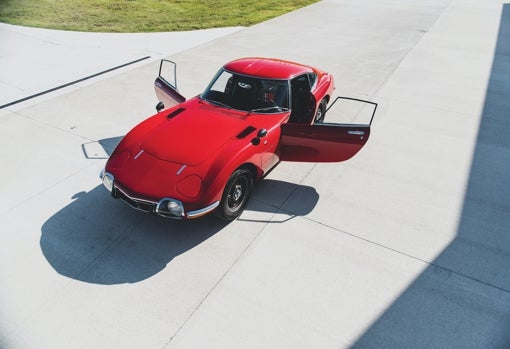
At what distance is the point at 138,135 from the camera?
4.96 meters

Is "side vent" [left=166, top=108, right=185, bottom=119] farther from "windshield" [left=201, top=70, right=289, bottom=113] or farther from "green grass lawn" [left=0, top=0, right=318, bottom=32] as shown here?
"green grass lawn" [left=0, top=0, right=318, bottom=32]

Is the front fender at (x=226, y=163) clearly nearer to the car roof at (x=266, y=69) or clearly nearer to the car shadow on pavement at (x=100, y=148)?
the car roof at (x=266, y=69)

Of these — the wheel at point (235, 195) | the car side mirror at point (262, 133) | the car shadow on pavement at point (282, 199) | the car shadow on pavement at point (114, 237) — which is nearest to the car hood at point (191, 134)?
the car side mirror at point (262, 133)

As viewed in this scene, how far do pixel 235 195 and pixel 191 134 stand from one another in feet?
3.34

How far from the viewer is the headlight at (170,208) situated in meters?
4.16

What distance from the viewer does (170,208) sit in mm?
4180

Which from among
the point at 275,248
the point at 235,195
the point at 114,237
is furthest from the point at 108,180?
the point at 275,248

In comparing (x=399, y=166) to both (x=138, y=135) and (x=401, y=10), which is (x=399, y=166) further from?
(x=401, y=10)

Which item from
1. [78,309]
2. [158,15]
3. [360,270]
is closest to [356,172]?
[360,270]

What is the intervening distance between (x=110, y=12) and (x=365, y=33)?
10341 millimetres

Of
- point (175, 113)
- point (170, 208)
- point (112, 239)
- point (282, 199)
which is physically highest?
point (175, 113)

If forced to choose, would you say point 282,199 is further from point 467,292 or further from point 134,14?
point 134,14

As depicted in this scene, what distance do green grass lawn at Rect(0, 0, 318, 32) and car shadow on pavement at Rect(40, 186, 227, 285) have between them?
10.2m

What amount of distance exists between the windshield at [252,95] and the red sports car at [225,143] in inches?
0.6
